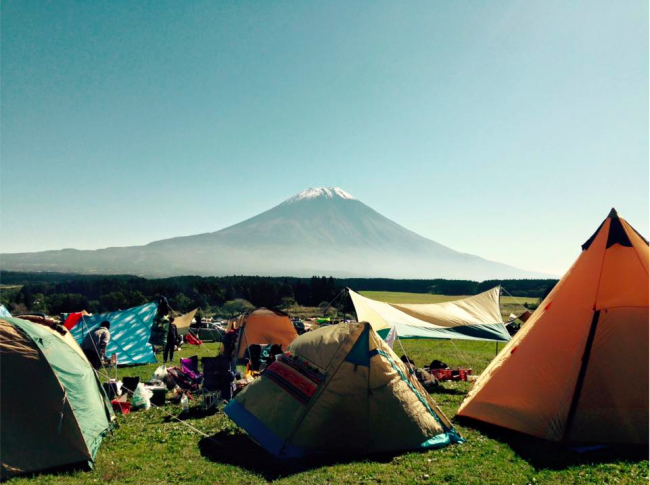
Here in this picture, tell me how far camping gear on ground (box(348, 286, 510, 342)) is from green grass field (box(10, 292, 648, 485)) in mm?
4827

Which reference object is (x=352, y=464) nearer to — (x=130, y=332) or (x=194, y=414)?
(x=194, y=414)

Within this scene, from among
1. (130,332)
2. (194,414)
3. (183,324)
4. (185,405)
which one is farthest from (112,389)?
(183,324)

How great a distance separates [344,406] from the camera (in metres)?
6.75

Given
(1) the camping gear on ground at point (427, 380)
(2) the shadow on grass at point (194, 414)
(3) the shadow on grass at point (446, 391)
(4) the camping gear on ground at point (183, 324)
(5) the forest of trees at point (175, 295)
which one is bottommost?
(5) the forest of trees at point (175, 295)

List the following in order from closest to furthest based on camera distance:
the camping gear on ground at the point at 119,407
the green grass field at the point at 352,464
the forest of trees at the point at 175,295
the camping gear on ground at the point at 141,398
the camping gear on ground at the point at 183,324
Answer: the green grass field at the point at 352,464 < the camping gear on ground at the point at 119,407 < the camping gear on ground at the point at 141,398 < the camping gear on ground at the point at 183,324 < the forest of trees at the point at 175,295

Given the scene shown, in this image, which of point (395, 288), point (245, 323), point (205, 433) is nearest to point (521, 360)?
point (205, 433)

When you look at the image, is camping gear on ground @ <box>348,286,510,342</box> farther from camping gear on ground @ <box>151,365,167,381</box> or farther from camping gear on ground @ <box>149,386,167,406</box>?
camping gear on ground @ <box>151,365,167,381</box>

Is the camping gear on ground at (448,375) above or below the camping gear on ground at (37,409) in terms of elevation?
below

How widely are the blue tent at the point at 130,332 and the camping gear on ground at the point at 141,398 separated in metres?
6.56

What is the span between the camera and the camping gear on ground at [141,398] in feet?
30.7

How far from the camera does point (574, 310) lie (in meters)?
7.46

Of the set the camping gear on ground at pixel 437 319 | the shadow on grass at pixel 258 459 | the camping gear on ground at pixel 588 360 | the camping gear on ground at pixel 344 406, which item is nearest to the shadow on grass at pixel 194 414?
the shadow on grass at pixel 258 459

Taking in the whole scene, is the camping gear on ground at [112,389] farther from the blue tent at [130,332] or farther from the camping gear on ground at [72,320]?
the camping gear on ground at [72,320]

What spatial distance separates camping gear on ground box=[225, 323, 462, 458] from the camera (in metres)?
6.57
